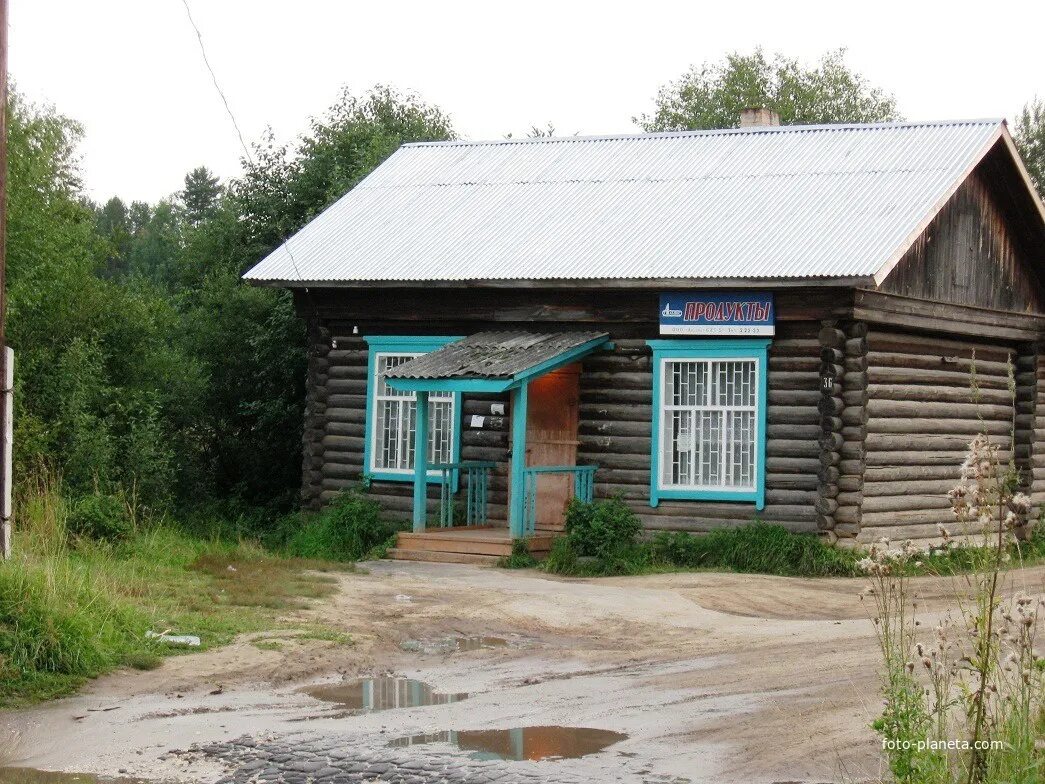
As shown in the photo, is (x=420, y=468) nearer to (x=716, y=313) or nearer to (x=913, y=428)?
(x=716, y=313)

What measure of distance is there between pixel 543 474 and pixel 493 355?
1882 mm

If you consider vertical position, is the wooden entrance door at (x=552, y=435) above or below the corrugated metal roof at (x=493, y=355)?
below

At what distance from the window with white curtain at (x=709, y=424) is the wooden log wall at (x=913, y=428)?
1.37m

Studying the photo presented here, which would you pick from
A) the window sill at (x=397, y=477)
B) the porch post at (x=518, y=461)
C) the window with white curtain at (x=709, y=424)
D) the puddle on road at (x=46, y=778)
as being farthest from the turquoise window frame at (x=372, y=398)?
the puddle on road at (x=46, y=778)

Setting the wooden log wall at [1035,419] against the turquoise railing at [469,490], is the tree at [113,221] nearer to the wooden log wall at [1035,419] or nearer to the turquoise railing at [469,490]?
the turquoise railing at [469,490]

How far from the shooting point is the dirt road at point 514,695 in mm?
8609

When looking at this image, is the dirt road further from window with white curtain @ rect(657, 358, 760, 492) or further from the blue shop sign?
the blue shop sign

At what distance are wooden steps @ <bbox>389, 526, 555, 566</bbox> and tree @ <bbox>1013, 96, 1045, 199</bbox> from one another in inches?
1258

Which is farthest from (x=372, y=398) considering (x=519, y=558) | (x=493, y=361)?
Answer: (x=519, y=558)

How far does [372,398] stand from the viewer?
70.0 feet

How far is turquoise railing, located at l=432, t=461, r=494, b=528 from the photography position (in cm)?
2027

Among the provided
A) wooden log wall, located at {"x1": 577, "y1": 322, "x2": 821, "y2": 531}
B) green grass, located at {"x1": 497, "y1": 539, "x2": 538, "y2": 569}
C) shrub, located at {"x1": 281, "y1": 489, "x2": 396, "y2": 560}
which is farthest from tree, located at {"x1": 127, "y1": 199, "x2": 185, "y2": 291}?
green grass, located at {"x1": 497, "y1": 539, "x2": 538, "y2": 569}

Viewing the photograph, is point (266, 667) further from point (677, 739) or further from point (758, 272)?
point (758, 272)

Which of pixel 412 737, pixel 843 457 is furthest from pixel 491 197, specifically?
pixel 412 737
